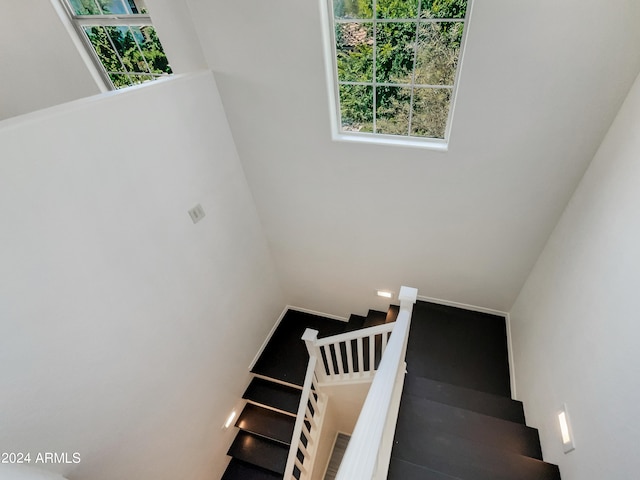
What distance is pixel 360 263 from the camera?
10.6 feet

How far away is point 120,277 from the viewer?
5.99 feet

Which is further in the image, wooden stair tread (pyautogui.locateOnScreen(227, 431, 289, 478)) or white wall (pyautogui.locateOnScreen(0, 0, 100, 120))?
wooden stair tread (pyautogui.locateOnScreen(227, 431, 289, 478))

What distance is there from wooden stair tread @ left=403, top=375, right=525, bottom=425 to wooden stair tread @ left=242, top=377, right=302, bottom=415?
1.67 meters

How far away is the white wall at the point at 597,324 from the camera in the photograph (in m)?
1.24

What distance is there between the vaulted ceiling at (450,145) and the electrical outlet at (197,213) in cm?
68

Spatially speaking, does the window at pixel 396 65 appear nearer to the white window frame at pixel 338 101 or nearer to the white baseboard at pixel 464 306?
the white window frame at pixel 338 101

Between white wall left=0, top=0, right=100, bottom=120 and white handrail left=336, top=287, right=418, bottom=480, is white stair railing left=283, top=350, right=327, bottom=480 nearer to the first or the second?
white handrail left=336, top=287, right=418, bottom=480

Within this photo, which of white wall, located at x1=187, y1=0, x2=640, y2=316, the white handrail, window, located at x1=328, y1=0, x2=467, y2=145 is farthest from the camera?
window, located at x1=328, y1=0, x2=467, y2=145

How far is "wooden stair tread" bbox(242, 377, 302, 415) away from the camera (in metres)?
3.45

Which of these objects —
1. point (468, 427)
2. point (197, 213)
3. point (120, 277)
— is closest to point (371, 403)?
point (468, 427)

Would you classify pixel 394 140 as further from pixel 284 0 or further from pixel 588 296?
pixel 588 296

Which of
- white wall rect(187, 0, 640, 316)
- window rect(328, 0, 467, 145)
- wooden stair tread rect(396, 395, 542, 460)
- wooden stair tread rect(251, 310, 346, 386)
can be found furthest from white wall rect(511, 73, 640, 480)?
wooden stair tread rect(251, 310, 346, 386)

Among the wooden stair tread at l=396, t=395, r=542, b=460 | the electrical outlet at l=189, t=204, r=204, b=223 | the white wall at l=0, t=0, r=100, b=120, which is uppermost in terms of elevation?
the white wall at l=0, t=0, r=100, b=120

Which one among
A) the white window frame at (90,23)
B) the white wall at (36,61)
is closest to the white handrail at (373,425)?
the white window frame at (90,23)
